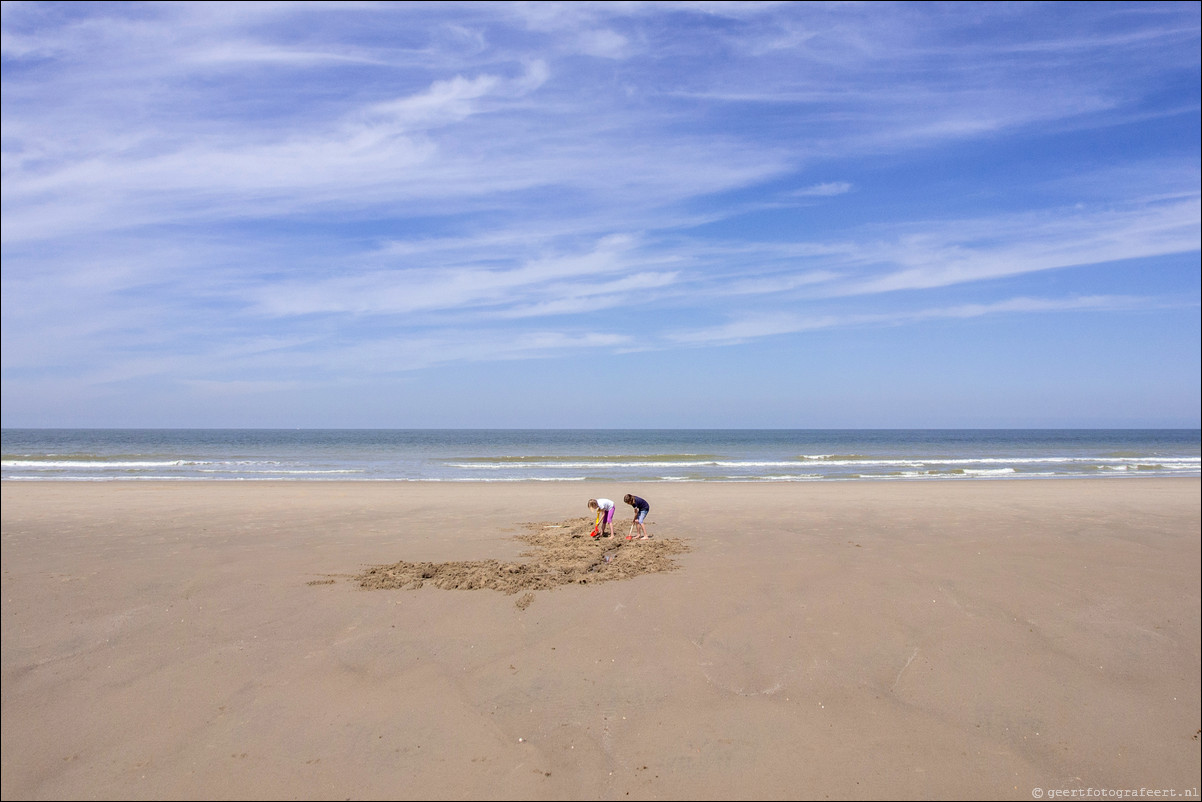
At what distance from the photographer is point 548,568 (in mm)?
9516

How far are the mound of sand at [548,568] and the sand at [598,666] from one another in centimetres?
7

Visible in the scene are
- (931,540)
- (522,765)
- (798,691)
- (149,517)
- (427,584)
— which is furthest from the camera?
(149,517)

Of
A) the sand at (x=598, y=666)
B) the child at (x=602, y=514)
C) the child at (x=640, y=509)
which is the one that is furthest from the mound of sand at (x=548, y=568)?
the child at (x=640, y=509)

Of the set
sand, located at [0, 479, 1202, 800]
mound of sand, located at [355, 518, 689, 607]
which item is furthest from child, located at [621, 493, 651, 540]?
sand, located at [0, 479, 1202, 800]

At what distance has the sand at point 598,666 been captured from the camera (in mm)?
4766

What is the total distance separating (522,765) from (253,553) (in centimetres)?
789

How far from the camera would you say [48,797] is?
4461 millimetres

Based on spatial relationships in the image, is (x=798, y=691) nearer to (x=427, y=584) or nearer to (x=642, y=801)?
(x=642, y=801)

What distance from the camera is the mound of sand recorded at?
28.5ft

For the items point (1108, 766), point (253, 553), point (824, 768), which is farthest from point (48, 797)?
point (1108, 766)

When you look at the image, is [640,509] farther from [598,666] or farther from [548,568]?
[598,666]

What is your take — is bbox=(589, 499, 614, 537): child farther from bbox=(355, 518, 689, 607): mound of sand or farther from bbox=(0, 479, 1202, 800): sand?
bbox=(0, 479, 1202, 800): sand

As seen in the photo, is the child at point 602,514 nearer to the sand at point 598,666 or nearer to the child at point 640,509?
the child at point 640,509

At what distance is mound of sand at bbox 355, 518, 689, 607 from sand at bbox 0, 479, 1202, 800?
70 mm
